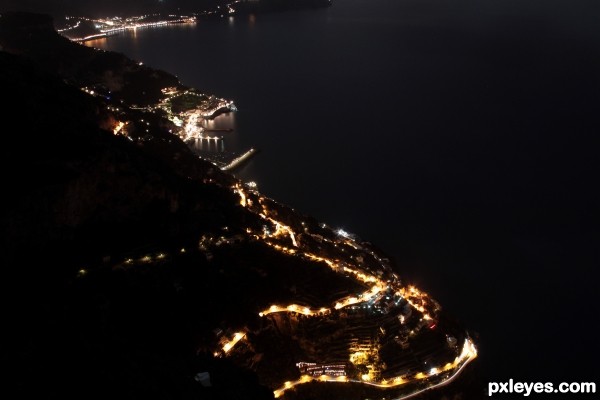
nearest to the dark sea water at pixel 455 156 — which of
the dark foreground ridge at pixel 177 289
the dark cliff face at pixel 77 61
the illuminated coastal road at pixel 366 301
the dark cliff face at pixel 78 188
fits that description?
the illuminated coastal road at pixel 366 301

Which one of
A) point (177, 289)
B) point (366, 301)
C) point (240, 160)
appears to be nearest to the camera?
point (177, 289)

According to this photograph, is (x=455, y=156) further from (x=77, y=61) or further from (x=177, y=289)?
(x=77, y=61)

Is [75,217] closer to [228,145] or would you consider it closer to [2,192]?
[2,192]

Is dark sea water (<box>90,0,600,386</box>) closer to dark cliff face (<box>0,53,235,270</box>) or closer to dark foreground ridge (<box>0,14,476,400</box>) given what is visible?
dark foreground ridge (<box>0,14,476,400</box>)

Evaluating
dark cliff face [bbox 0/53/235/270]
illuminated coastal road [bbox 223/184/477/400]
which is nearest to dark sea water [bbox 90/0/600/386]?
illuminated coastal road [bbox 223/184/477/400]

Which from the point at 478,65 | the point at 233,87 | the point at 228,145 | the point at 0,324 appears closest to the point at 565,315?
the point at 0,324

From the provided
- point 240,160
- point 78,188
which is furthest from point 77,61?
point 78,188
